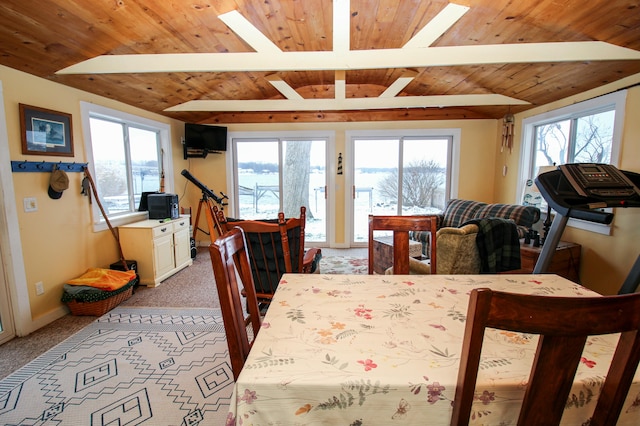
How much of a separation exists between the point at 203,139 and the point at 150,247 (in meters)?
2.18

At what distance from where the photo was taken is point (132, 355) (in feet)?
7.06

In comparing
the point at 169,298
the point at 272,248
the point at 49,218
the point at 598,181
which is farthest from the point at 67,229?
the point at 598,181

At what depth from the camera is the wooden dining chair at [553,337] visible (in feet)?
1.92

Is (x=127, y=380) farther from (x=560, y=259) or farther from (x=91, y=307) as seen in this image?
(x=560, y=259)

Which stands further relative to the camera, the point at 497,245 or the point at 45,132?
the point at 45,132

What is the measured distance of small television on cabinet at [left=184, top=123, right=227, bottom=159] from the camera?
4.82 meters

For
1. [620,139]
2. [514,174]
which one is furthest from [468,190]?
[620,139]

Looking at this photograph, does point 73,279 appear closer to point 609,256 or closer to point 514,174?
point 609,256

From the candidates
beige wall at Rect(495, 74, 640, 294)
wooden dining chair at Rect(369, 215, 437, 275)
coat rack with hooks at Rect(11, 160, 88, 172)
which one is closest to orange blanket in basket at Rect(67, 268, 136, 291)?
coat rack with hooks at Rect(11, 160, 88, 172)

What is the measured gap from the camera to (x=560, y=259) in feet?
9.83

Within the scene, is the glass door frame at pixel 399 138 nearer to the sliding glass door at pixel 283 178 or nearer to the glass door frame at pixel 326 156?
the glass door frame at pixel 326 156

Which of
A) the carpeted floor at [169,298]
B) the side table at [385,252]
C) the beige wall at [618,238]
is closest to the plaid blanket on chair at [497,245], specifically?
the side table at [385,252]

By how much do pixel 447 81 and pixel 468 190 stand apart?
78.1 inches

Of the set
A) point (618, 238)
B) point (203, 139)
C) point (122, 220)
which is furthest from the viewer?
point (203, 139)
